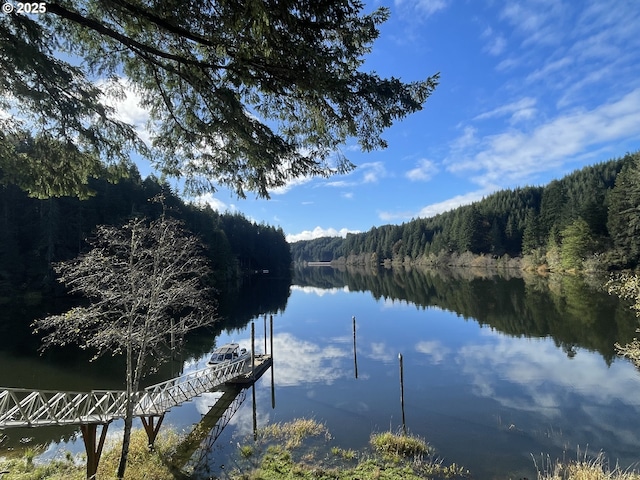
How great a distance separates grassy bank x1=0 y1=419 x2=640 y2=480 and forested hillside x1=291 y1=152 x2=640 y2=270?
2400 inches

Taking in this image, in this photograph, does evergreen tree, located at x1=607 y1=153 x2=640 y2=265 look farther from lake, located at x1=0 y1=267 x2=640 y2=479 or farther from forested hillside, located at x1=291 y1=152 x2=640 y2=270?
lake, located at x1=0 y1=267 x2=640 y2=479

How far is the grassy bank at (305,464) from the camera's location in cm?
1059

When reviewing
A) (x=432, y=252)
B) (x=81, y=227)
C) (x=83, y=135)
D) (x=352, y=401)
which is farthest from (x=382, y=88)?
(x=432, y=252)

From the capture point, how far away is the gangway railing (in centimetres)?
1013

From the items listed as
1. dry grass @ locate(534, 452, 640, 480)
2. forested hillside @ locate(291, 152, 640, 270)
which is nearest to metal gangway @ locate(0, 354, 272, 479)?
dry grass @ locate(534, 452, 640, 480)

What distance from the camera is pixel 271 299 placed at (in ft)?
210

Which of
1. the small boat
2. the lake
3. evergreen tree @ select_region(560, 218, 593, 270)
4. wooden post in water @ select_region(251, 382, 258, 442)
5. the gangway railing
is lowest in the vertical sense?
wooden post in water @ select_region(251, 382, 258, 442)

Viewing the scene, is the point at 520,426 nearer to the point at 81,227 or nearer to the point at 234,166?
the point at 234,166

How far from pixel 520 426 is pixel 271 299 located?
52.0m

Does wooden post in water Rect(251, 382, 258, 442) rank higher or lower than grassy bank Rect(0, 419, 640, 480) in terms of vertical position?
lower

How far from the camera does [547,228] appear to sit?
88.9 m

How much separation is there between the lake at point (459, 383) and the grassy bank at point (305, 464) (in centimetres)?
63

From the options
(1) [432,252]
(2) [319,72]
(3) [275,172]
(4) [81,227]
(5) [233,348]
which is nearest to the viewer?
(2) [319,72]

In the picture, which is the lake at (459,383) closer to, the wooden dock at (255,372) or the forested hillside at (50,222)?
the wooden dock at (255,372)
